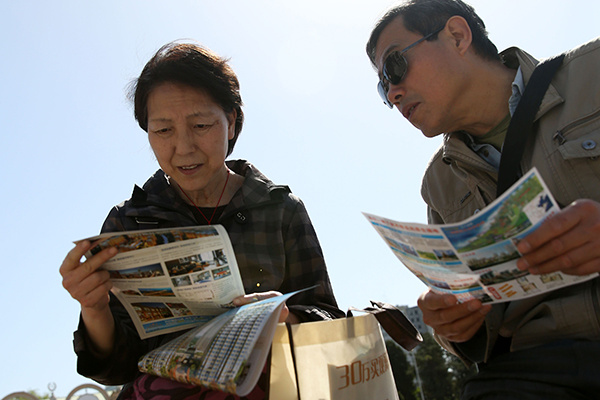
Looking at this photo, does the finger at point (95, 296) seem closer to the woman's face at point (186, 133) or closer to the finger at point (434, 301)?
the woman's face at point (186, 133)

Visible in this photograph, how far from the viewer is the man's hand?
1.38 m

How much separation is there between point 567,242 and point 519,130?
0.69m

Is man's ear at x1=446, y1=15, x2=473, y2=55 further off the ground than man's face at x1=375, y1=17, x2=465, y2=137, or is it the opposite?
man's ear at x1=446, y1=15, x2=473, y2=55

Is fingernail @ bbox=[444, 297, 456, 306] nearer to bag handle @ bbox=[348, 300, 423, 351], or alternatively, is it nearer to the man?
the man

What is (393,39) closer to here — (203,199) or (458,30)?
(458,30)

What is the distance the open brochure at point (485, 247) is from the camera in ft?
4.42

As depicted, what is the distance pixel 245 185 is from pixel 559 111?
4.88 ft

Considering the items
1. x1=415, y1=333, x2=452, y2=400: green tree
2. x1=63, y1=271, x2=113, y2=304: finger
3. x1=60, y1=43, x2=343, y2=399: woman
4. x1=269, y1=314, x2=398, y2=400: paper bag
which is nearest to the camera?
x1=269, y1=314, x2=398, y2=400: paper bag

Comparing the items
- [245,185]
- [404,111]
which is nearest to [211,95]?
[245,185]

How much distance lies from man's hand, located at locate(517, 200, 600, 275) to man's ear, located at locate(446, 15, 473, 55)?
1366 millimetres

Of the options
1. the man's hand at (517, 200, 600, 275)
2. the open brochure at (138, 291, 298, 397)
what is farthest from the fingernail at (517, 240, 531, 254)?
the open brochure at (138, 291, 298, 397)

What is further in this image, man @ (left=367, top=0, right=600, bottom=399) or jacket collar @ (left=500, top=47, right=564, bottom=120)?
jacket collar @ (left=500, top=47, right=564, bottom=120)

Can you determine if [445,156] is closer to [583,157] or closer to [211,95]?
[583,157]

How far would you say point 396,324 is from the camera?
6.54 ft
